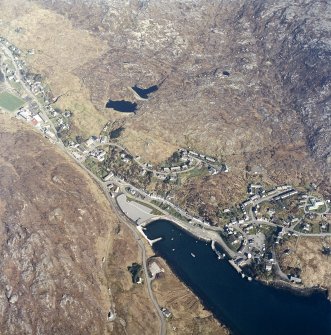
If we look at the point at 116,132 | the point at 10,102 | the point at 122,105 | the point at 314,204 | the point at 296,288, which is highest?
the point at 122,105

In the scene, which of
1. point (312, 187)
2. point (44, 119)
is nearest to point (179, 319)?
point (312, 187)

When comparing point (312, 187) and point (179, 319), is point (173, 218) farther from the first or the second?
point (312, 187)

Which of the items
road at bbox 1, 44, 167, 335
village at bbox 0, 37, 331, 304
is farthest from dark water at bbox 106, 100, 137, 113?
road at bbox 1, 44, 167, 335

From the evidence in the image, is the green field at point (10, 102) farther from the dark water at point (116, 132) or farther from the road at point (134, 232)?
the dark water at point (116, 132)

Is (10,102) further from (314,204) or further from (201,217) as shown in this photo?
(314,204)

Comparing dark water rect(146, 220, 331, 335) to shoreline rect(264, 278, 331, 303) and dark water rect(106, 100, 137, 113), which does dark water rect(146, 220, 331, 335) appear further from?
dark water rect(106, 100, 137, 113)

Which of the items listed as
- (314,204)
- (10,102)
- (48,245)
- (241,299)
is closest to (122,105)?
(10,102)
